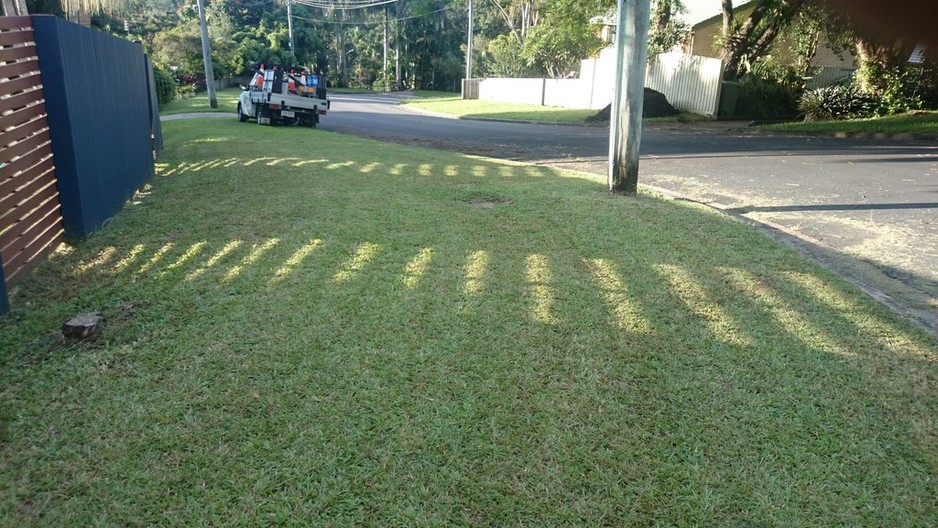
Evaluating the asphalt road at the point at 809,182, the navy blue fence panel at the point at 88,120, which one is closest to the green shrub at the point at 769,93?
the asphalt road at the point at 809,182

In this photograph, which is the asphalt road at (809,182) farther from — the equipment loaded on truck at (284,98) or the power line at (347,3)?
the power line at (347,3)

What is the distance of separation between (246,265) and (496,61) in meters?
52.0

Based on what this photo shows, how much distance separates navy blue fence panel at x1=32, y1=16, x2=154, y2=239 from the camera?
558 cm

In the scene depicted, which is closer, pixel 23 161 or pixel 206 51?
pixel 23 161

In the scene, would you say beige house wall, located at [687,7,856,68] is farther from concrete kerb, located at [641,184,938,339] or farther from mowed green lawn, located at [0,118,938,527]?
mowed green lawn, located at [0,118,938,527]

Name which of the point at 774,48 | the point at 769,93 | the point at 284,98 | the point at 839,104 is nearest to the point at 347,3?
the point at 774,48

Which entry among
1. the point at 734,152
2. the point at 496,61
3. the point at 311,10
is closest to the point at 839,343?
the point at 734,152

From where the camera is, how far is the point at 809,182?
10.3 metres

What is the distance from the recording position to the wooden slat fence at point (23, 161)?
478cm

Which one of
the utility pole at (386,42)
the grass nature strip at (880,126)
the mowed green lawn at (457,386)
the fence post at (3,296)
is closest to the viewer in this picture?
the mowed green lawn at (457,386)

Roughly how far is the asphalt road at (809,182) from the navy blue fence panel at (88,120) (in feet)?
23.0

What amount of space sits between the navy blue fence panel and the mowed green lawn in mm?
542

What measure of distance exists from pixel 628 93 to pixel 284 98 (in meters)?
14.8

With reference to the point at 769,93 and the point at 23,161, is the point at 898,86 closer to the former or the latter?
the point at 769,93
